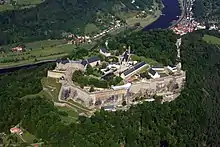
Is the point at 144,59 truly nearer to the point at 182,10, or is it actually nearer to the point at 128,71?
the point at 128,71

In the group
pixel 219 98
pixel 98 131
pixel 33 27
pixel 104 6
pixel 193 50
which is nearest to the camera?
pixel 98 131

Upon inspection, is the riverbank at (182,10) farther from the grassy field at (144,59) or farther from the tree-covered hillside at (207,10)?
the grassy field at (144,59)

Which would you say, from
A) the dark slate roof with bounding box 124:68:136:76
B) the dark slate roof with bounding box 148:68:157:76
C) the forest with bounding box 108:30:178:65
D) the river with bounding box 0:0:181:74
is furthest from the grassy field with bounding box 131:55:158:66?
the river with bounding box 0:0:181:74

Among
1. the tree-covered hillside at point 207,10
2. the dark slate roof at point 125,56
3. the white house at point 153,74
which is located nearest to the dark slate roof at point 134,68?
the white house at point 153,74

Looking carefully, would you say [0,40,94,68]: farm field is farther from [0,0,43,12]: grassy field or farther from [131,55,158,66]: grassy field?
[131,55,158,66]: grassy field

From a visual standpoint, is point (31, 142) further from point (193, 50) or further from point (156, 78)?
point (193, 50)

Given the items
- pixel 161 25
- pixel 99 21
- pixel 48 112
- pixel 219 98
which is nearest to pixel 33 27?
pixel 99 21

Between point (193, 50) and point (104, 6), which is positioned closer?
point (193, 50)
